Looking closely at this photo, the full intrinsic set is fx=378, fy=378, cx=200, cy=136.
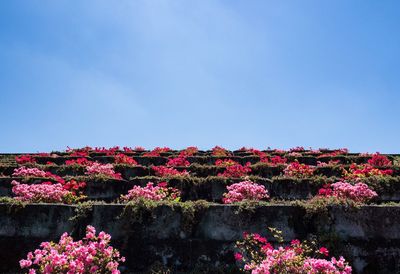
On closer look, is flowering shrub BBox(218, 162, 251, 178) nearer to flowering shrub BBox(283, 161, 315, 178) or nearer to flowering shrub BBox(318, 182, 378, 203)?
flowering shrub BBox(283, 161, 315, 178)

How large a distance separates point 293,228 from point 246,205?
2.89ft

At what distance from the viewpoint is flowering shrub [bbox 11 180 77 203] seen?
8188mm

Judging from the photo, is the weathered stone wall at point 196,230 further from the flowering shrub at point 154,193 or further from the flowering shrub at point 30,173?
the flowering shrub at point 30,173

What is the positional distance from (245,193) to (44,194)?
4.40m

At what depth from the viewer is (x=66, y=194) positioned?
8.43 metres

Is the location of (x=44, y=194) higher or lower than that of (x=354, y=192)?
lower

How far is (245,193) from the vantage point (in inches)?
334

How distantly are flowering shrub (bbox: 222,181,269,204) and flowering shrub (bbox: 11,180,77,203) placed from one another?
3.51m

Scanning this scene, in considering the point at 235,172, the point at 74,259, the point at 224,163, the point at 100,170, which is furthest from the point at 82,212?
the point at 224,163

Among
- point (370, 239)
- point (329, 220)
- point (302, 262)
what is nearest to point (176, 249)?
point (302, 262)

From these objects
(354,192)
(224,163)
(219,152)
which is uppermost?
(219,152)

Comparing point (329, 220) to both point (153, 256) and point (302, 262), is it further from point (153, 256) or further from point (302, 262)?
point (153, 256)

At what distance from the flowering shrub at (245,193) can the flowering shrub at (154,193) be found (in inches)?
47.7

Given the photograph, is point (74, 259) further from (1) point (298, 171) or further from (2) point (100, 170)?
(1) point (298, 171)
